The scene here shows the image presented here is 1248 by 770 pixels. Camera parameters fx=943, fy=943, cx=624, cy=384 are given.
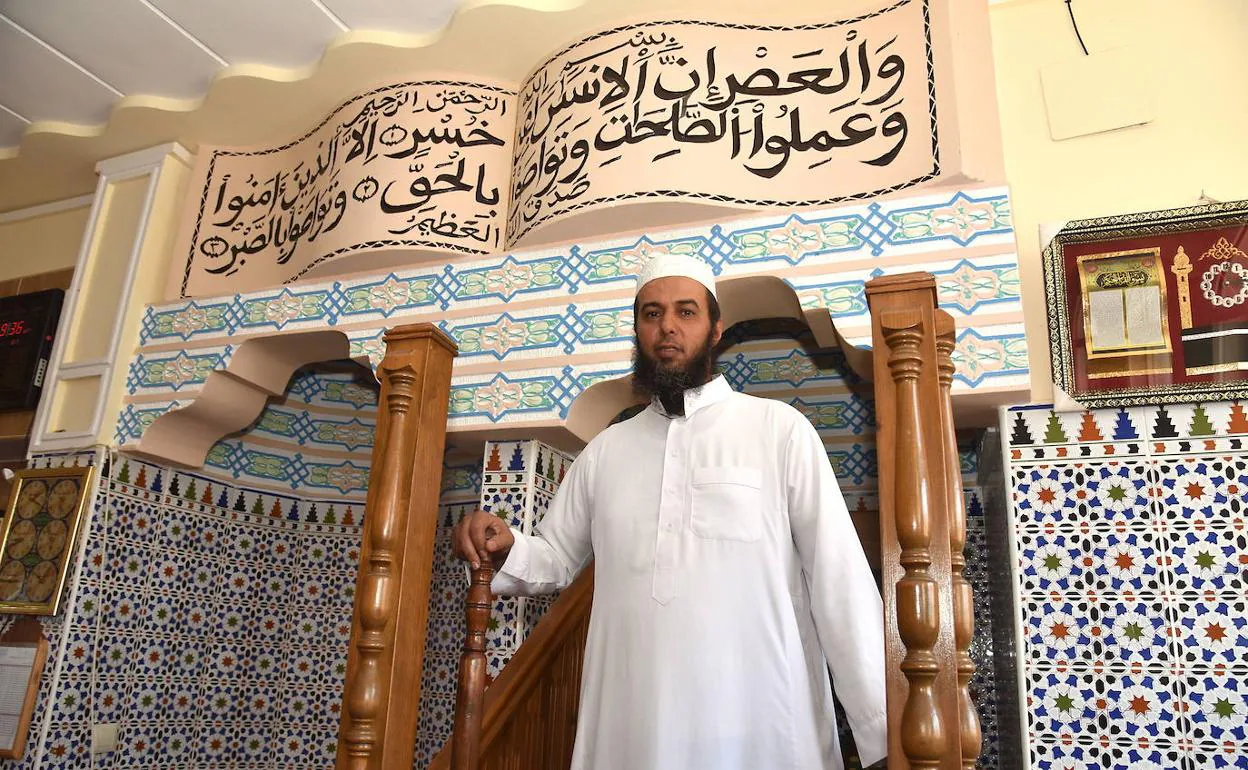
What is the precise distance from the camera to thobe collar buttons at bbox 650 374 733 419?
2.31m

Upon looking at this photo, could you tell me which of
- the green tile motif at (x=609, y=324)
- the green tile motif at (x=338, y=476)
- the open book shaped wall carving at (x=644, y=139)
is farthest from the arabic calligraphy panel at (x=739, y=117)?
the green tile motif at (x=338, y=476)

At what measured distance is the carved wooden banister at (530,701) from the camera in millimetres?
2195

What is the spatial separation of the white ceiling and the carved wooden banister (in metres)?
2.27

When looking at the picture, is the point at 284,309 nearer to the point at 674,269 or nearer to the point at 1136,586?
the point at 674,269

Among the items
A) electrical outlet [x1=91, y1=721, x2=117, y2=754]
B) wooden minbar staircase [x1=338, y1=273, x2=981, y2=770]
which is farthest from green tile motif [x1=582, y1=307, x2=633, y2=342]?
electrical outlet [x1=91, y1=721, x2=117, y2=754]

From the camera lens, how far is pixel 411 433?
2.53 m

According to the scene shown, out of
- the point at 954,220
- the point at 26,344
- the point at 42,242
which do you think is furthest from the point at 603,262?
the point at 42,242

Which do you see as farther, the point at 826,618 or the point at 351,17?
the point at 351,17

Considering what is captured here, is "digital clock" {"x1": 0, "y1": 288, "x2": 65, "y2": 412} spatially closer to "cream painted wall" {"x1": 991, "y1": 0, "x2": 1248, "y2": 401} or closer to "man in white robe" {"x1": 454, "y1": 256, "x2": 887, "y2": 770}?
"man in white robe" {"x1": 454, "y1": 256, "x2": 887, "y2": 770}

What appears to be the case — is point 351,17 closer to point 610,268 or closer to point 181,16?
point 181,16

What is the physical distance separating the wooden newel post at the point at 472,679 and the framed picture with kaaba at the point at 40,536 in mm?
2265

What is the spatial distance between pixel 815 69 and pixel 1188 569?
1.89m

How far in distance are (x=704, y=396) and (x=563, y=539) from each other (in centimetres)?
51

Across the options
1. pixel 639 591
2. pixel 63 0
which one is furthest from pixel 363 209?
pixel 639 591
